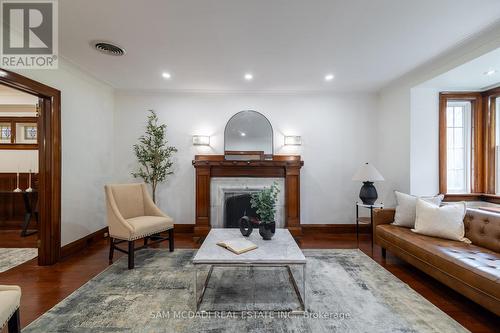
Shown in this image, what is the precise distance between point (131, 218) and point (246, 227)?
1.73 m

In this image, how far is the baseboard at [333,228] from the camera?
432 centimetres

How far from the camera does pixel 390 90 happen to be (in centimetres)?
404

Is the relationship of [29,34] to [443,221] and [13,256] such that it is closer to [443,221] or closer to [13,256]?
[13,256]

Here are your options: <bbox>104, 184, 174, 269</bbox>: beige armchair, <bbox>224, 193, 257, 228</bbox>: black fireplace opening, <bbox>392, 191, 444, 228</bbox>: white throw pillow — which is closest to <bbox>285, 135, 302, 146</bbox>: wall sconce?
<bbox>224, 193, 257, 228</bbox>: black fireplace opening

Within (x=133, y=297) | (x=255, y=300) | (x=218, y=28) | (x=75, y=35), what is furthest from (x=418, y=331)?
(x=75, y=35)

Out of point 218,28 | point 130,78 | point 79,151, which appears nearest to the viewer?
point 218,28

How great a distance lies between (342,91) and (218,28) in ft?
9.20

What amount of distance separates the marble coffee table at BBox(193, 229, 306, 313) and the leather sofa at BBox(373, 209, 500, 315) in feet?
4.16

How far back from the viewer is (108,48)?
2.77m

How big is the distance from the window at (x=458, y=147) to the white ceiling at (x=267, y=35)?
1169mm

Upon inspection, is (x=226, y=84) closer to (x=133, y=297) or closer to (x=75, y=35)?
(x=75, y=35)

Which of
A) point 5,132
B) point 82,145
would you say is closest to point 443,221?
point 82,145

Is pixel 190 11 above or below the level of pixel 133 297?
above

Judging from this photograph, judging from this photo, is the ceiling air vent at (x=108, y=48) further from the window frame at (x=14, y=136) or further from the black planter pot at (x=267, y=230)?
the window frame at (x=14, y=136)
